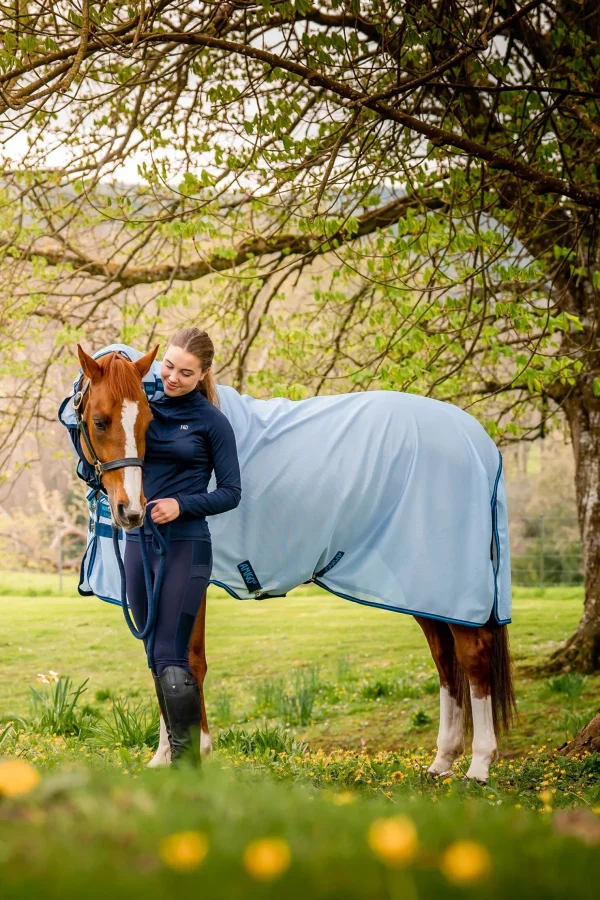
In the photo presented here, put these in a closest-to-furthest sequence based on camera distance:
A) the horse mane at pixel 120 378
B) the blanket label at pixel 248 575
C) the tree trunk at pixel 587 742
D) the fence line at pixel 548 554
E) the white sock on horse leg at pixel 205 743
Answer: the horse mane at pixel 120 378, the white sock on horse leg at pixel 205 743, the blanket label at pixel 248 575, the tree trunk at pixel 587 742, the fence line at pixel 548 554

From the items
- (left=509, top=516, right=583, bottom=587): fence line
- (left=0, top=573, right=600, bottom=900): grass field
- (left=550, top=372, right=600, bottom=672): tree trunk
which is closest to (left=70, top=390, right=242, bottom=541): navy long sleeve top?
(left=0, top=573, right=600, bottom=900): grass field

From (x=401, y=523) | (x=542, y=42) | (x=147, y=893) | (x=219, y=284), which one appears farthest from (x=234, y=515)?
(x=542, y=42)

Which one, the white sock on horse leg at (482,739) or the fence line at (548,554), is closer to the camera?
the white sock on horse leg at (482,739)

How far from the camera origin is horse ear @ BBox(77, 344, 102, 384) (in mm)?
3156

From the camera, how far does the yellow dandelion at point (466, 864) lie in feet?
3.34

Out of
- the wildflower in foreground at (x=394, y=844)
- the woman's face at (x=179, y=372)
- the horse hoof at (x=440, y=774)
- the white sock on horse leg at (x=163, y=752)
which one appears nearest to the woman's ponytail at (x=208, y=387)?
the woman's face at (x=179, y=372)

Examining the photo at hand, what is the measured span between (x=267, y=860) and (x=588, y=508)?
23.3 feet

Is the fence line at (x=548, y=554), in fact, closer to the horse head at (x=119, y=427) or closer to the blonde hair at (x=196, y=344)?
the blonde hair at (x=196, y=344)

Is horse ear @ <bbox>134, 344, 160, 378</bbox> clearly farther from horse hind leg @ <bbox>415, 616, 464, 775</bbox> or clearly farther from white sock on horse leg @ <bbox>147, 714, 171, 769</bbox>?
horse hind leg @ <bbox>415, 616, 464, 775</bbox>

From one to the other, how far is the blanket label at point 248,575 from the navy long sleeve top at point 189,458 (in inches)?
26.9

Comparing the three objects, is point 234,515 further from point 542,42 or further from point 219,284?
point 542,42

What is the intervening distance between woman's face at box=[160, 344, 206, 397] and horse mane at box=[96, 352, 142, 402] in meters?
0.11

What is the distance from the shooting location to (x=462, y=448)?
13.7ft

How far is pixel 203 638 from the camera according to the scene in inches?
147
